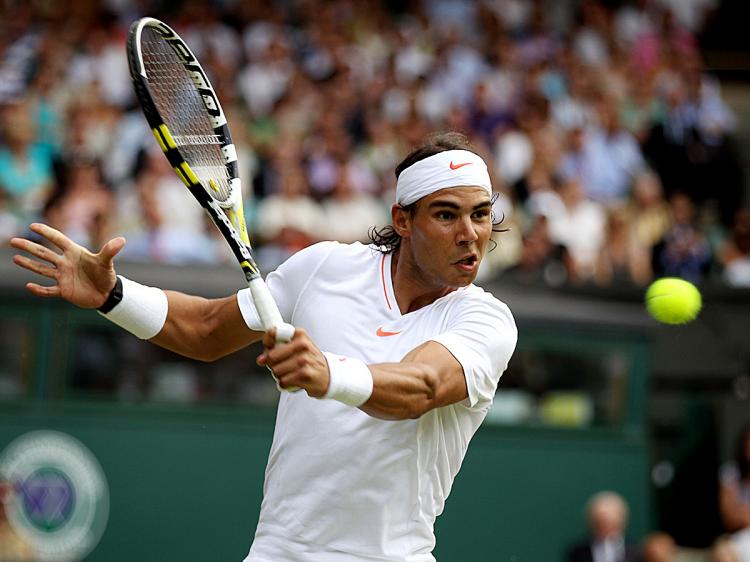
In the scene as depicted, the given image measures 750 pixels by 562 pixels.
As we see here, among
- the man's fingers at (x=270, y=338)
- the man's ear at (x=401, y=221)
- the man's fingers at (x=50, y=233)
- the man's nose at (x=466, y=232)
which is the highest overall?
the man's ear at (x=401, y=221)

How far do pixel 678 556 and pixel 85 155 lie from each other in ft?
19.0

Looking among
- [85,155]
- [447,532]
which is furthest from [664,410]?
[85,155]

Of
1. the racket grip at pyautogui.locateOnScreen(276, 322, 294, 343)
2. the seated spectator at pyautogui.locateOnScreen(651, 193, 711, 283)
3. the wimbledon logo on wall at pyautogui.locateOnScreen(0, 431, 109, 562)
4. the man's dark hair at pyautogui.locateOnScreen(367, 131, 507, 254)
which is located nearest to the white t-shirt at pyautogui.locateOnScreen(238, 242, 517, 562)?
the man's dark hair at pyautogui.locateOnScreen(367, 131, 507, 254)

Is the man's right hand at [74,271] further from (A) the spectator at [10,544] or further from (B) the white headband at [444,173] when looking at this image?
(A) the spectator at [10,544]

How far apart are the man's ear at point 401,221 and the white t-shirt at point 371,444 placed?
0.59 feet

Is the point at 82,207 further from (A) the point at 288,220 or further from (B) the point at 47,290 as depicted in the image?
(B) the point at 47,290

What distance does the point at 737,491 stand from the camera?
36.8 ft

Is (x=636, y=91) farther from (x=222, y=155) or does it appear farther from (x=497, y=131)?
(x=222, y=155)

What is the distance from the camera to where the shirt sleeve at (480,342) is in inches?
167

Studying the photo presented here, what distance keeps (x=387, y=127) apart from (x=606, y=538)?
4.33 m

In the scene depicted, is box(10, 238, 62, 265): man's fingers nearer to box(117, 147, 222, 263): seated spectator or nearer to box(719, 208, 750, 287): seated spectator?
box(117, 147, 222, 263): seated spectator

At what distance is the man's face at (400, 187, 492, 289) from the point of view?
443 cm

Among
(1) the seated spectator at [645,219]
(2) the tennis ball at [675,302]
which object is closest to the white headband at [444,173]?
(2) the tennis ball at [675,302]

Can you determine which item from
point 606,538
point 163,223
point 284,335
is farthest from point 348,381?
point 163,223
